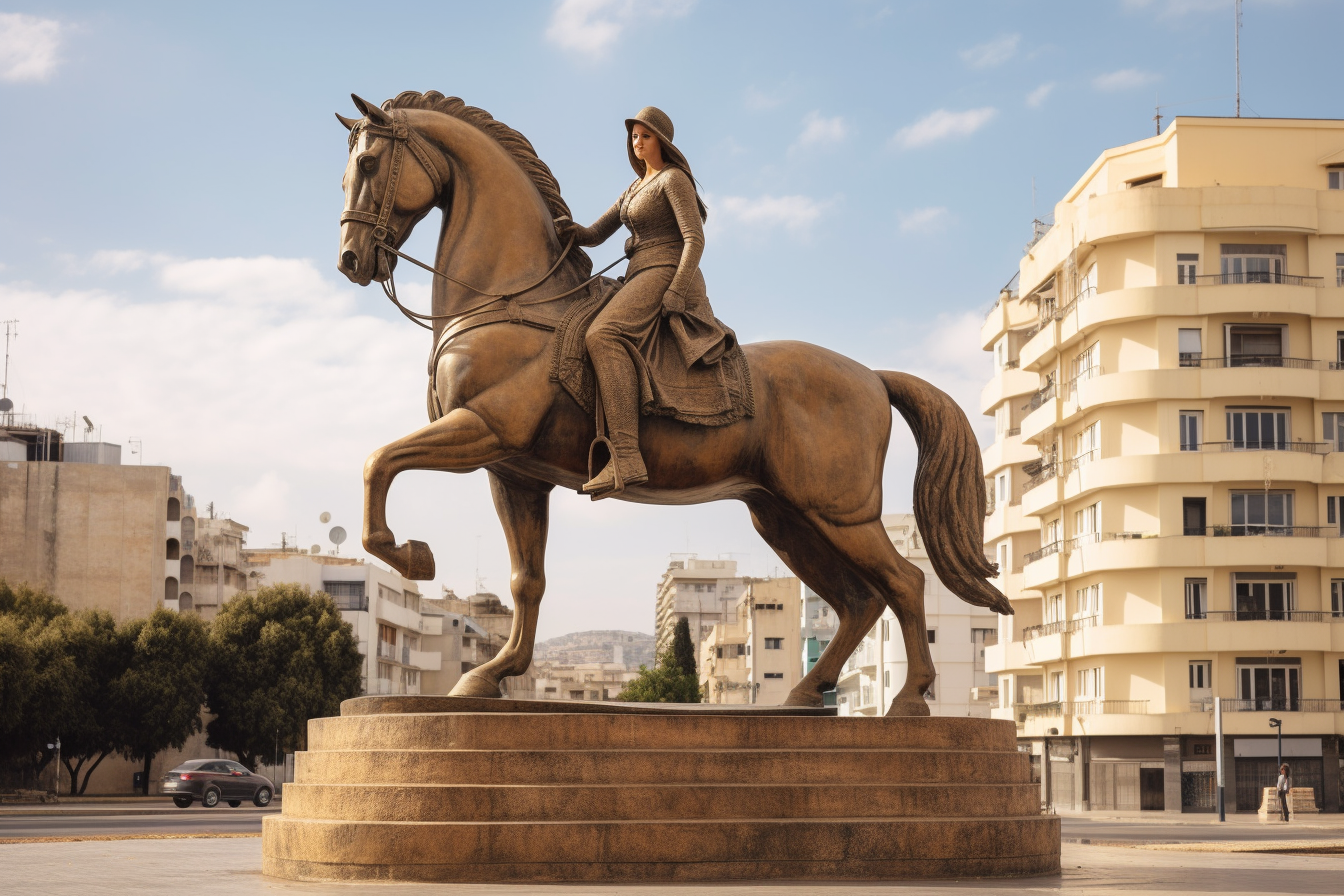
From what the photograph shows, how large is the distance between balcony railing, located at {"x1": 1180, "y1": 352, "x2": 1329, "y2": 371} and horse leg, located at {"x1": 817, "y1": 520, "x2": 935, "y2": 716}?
4255 centimetres

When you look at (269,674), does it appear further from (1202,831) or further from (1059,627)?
(1202,831)

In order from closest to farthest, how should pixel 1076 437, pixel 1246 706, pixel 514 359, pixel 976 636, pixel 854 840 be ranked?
pixel 854 840
pixel 514 359
pixel 1246 706
pixel 1076 437
pixel 976 636

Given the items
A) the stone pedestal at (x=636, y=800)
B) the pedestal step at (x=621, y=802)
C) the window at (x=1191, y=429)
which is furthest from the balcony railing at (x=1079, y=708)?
the pedestal step at (x=621, y=802)

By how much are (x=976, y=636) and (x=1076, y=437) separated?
25.1m

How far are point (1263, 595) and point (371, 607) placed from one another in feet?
183

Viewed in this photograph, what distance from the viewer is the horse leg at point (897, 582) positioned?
12.4 m

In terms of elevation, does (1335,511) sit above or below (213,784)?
above

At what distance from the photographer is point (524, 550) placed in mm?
12305

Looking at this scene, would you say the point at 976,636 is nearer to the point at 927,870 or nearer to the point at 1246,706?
the point at 1246,706

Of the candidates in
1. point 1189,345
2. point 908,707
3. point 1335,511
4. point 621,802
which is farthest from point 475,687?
point 1335,511

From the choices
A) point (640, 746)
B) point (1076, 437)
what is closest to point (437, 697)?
point (640, 746)

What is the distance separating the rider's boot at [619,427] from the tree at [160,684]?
48.9m

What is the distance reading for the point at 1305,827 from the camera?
37.3 metres

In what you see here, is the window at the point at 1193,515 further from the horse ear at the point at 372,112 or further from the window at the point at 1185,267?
the horse ear at the point at 372,112
